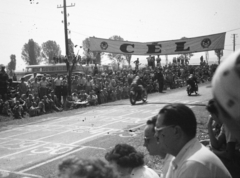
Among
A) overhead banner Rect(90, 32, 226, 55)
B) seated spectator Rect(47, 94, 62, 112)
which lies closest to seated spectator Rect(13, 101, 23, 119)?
seated spectator Rect(47, 94, 62, 112)

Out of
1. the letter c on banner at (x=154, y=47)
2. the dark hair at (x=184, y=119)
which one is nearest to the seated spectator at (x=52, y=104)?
the letter c on banner at (x=154, y=47)

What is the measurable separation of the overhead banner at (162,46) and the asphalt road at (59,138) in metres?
10.4

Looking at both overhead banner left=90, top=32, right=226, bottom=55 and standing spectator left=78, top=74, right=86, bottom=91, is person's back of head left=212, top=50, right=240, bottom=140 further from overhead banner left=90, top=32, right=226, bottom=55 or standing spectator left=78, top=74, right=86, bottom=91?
overhead banner left=90, top=32, right=226, bottom=55

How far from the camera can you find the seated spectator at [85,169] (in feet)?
5.07

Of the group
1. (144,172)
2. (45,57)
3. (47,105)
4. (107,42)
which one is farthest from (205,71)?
(45,57)

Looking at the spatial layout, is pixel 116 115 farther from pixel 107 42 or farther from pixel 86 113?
pixel 107 42

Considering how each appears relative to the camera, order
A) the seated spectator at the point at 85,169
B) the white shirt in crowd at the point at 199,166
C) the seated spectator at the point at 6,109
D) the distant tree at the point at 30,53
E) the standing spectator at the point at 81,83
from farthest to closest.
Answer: the distant tree at the point at 30,53 < the standing spectator at the point at 81,83 < the seated spectator at the point at 6,109 < the white shirt in crowd at the point at 199,166 < the seated spectator at the point at 85,169

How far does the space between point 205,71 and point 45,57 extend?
242ft

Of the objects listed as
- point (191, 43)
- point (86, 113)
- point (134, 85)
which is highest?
point (191, 43)

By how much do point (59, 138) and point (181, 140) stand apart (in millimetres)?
7825

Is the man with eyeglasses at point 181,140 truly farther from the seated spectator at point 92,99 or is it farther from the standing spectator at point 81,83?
the standing spectator at point 81,83

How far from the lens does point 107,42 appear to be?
24.3 m

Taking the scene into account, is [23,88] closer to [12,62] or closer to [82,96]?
[82,96]

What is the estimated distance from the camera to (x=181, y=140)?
2.57 metres
